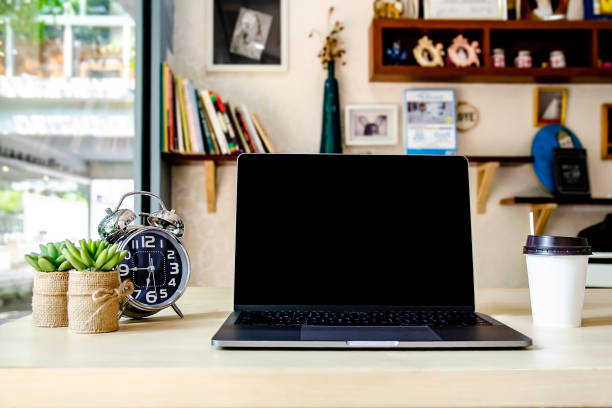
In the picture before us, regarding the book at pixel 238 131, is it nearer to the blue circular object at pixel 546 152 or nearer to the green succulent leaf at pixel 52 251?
the blue circular object at pixel 546 152

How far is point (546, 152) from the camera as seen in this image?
8.86 feet

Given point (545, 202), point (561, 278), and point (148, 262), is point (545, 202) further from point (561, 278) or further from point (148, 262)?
point (148, 262)

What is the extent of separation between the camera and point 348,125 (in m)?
2.71

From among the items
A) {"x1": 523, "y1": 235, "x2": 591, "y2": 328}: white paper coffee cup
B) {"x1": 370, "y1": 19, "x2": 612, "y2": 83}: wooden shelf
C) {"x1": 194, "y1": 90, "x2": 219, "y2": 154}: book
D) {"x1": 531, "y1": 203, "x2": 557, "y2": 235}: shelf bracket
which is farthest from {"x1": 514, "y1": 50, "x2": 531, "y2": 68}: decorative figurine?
{"x1": 523, "y1": 235, "x2": 591, "y2": 328}: white paper coffee cup

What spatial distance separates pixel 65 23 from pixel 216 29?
3.65ft

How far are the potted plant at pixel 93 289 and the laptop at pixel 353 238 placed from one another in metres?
0.20

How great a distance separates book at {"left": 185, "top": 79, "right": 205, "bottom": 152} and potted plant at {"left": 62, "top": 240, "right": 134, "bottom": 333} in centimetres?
167

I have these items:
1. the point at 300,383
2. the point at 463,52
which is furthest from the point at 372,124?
the point at 300,383

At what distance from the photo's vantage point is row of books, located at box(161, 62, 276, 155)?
2414 millimetres

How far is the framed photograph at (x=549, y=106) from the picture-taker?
2734 millimetres

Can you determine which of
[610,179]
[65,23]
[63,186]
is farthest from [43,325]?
[610,179]

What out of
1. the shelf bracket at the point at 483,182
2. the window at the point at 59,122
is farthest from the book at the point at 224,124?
the shelf bracket at the point at 483,182

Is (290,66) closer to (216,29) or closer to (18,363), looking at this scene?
(216,29)

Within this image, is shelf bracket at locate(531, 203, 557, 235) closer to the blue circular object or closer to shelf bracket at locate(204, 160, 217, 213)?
the blue circular object
